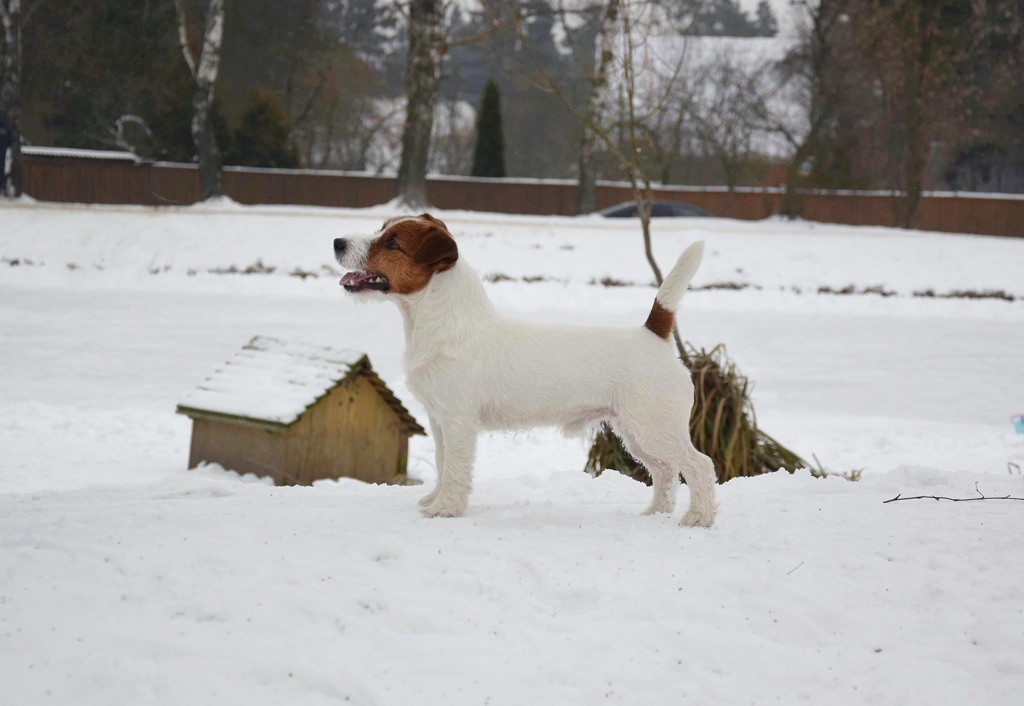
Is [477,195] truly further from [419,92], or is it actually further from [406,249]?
[406,249]

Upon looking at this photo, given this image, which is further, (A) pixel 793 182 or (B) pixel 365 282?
(A) pixel 793 182

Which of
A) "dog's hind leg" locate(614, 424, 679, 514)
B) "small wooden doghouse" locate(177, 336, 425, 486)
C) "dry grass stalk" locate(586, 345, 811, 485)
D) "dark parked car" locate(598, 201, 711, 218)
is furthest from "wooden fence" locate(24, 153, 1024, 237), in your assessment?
"dog's hind leg" locate(614, 424, 679, 514)

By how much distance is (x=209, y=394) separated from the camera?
7.69 meters

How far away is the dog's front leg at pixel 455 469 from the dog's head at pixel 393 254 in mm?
638

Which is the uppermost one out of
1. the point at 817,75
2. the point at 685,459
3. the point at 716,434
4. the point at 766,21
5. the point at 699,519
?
the point at 766,21

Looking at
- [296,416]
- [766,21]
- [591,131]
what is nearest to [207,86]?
[591,131]

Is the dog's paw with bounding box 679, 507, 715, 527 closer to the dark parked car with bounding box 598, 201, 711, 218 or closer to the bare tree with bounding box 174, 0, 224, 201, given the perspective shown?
the bare tree with bounding box 174, 0, 224, 201

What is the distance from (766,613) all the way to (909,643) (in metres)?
0.47

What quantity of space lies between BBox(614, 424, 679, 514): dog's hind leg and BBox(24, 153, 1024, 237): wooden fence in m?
25.3

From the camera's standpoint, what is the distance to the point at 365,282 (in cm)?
425

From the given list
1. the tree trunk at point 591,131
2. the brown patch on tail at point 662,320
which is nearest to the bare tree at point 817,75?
the tree trunk at point 591,131

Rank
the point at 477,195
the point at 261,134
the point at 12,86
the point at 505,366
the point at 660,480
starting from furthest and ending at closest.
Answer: the point at 477,195
the point at 261,134
the point at 12,86
the point at 660,480
the point at 505,366

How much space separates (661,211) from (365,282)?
25230 mm

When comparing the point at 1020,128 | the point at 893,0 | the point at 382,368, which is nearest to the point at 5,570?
the point at 382,368
